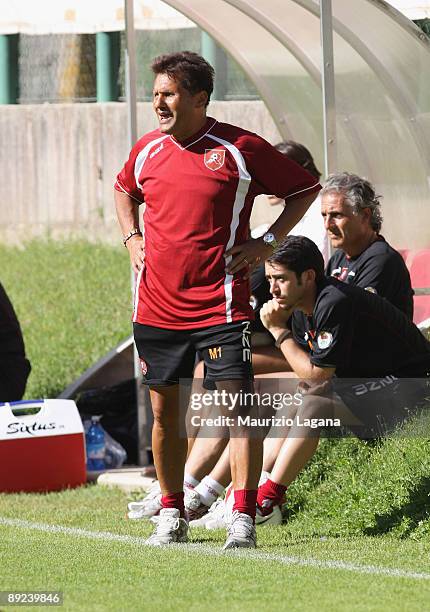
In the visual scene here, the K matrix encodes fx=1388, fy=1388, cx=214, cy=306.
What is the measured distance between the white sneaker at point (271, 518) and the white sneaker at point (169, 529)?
60cm

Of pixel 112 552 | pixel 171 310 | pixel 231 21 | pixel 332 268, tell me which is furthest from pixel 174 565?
pixel 231 21

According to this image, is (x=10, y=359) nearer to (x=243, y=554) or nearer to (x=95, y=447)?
(x=95, y=447)

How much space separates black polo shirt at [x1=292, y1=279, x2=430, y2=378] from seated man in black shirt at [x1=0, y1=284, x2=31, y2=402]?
2.72 m

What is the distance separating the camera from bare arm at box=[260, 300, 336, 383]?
272 inches

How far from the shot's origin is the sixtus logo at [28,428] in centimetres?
890

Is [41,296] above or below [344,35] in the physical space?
below

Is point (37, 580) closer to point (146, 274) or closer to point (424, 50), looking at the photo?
point (146, 274)

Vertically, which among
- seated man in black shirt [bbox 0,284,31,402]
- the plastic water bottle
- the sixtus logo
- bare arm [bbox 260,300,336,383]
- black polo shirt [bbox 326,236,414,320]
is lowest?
the plastic water bottle

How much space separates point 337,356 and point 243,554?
1.21 metres

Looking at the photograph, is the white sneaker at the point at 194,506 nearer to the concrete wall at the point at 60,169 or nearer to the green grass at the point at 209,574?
the green grass at the point at 209,574

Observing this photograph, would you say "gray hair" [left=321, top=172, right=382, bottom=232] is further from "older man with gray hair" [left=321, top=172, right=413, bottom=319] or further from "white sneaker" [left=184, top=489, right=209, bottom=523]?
"white sneaker" [left=184, top=489, right=209, bottom=523]

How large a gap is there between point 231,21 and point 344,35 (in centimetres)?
170

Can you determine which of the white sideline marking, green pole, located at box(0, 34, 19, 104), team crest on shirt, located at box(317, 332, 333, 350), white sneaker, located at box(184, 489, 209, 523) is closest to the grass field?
the white sideline marking

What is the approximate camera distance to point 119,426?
10414mm
